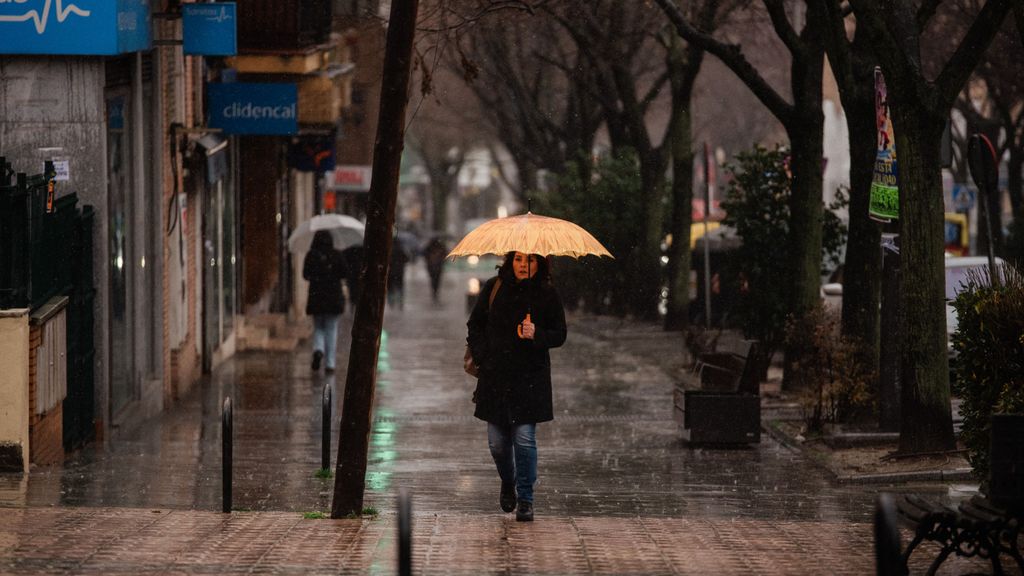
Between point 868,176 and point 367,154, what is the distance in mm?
36113

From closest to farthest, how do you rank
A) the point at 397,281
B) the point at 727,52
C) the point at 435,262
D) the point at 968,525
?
the point at 968,525, the point at 727,52, the point at 397,281, the point at 435,262

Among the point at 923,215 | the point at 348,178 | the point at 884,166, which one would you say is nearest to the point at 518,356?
the point at 923,215

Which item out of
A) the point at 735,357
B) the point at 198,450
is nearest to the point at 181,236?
the point at 198,450

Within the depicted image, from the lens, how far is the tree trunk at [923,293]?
46.0ft

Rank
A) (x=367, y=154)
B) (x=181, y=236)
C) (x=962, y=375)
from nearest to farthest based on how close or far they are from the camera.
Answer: (x=962, y=375)
(x=181, y=236)
(x=367, y=154)

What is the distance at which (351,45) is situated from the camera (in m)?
40.9

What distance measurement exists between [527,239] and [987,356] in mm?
2932

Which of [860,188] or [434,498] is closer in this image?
[434,498]

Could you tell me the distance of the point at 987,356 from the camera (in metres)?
10.8

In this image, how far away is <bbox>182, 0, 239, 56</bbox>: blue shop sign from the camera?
18.0 metres

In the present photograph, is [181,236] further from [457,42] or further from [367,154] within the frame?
[367,154]

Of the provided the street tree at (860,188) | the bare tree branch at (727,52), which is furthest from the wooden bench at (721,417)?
the bare tree branch at (727,52)

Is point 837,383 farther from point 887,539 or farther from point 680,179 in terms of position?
point 680,179

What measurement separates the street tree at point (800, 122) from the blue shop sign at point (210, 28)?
4.51 m
